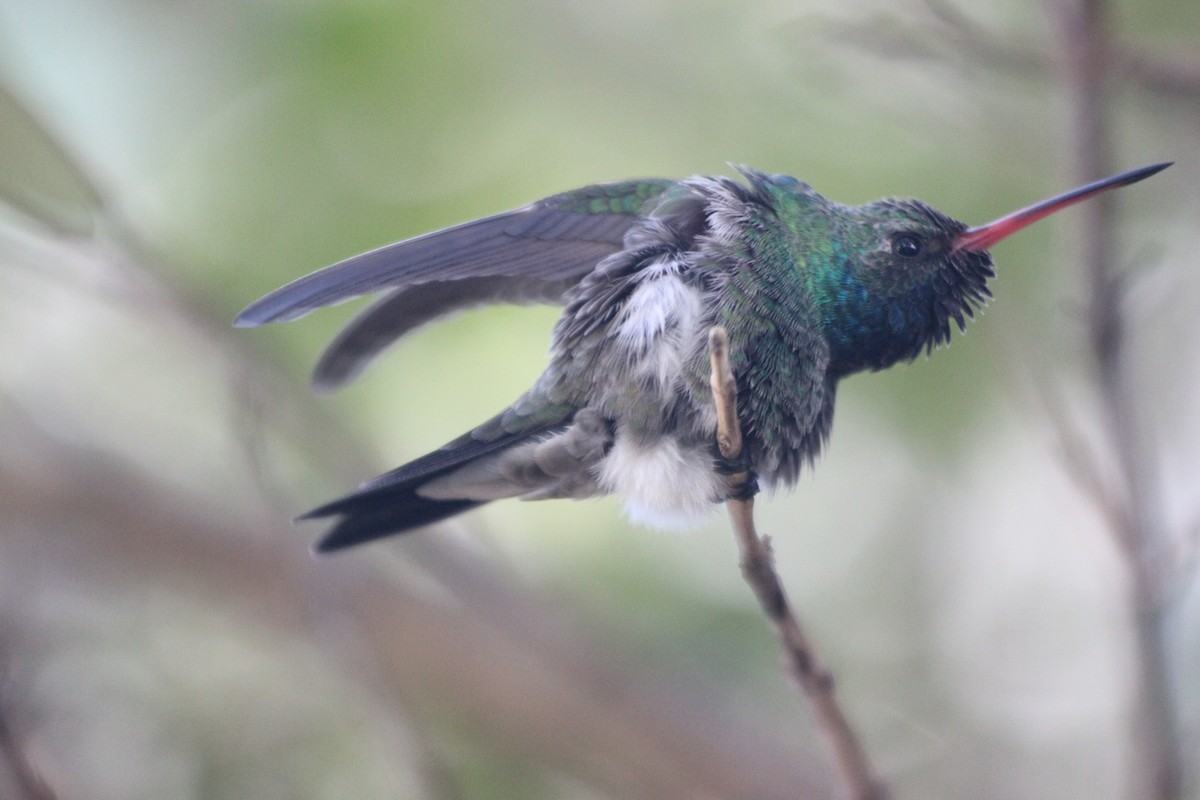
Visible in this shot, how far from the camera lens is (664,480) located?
262cm

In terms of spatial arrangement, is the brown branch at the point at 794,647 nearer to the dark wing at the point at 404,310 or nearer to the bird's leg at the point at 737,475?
the bird's leg at the point at 737,475

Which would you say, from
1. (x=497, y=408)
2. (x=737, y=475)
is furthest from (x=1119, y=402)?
(x=497, y=408)

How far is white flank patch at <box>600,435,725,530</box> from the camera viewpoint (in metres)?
2.61

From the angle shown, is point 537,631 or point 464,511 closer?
point 464,511

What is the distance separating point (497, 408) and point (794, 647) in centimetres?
282

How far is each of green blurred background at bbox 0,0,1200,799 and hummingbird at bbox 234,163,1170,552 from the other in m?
0.42

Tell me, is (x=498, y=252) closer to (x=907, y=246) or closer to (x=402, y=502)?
(x=402, y=502)

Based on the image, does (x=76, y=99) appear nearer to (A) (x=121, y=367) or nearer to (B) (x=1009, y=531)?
(A) (x=121, y=367)

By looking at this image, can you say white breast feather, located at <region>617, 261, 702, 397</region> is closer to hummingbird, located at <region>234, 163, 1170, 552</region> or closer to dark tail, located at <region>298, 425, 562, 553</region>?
hummingbird, located at <region>234, 163, 1170, 552</region>

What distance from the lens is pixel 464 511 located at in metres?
2.93

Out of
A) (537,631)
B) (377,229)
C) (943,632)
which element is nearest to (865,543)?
(943,632)

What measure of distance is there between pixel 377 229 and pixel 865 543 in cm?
315

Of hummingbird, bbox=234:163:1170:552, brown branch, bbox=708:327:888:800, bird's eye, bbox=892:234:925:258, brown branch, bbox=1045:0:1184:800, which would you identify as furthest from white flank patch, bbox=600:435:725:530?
brown branch, bbox=1045:0:1184:800

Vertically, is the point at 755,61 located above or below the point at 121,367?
above
